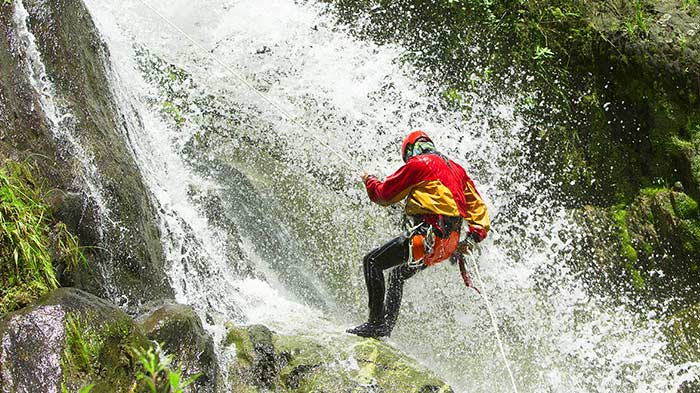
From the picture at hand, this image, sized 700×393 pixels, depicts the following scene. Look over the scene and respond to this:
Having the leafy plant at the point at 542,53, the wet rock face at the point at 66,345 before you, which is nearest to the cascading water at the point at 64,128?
the wet rock face at the point at 66,345

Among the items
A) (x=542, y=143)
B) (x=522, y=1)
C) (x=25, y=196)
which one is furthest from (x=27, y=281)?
(x=522, y=1)

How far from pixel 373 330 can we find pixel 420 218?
110 cm

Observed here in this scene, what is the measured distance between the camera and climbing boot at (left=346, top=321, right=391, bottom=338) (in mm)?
5918

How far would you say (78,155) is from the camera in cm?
568

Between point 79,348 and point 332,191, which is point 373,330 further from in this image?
point 332,191

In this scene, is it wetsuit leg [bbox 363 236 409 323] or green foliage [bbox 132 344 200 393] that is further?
wetsuit leg [bbox 363 236 409 323]

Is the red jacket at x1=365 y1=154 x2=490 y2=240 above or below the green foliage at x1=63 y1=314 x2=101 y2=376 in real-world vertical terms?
above

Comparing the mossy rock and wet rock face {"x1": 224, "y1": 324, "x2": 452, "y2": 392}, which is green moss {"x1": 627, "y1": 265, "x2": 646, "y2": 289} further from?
wet rock face {"x1": 224, "y1": 324, "x2": 452, "y2": 392}

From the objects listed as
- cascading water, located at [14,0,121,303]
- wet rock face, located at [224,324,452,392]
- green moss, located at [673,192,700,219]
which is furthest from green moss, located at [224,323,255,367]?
green moss, located at [673,192,700,219]

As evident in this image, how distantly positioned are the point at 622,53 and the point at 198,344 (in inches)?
273

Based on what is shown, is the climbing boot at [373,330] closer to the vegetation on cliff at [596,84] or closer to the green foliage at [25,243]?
the green foliage at [25,243]

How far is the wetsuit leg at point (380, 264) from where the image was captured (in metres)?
5.73

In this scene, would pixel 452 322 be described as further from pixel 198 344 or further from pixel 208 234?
pixel 198 344

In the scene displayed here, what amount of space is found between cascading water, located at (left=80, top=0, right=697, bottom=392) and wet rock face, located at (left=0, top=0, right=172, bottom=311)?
2.56 feet
